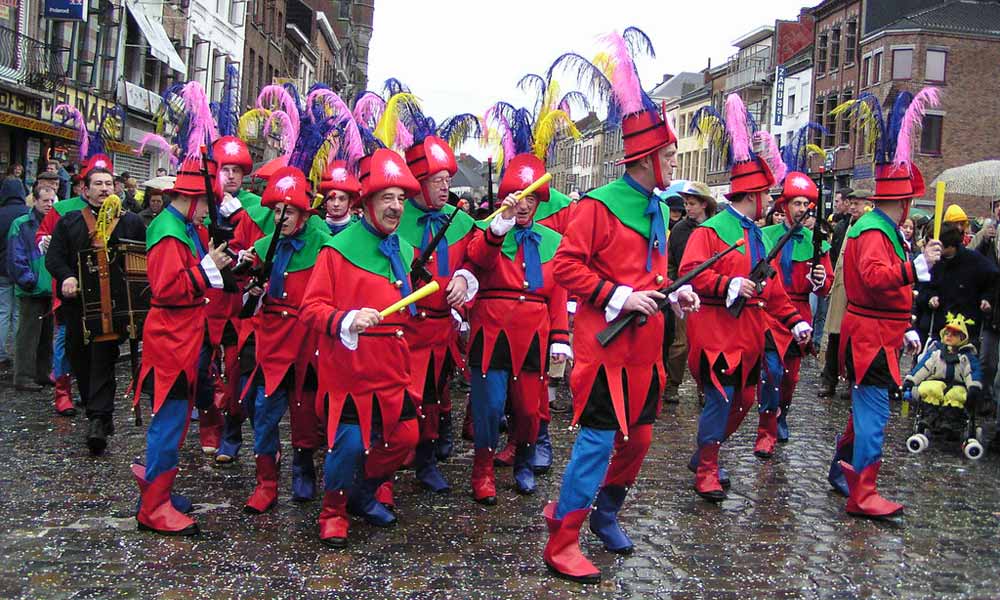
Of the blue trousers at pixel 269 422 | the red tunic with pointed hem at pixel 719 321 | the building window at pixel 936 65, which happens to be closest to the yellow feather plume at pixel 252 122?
the blue trousers at pixel 269 422

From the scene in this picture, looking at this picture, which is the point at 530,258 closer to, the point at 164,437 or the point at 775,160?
the point at 164,437

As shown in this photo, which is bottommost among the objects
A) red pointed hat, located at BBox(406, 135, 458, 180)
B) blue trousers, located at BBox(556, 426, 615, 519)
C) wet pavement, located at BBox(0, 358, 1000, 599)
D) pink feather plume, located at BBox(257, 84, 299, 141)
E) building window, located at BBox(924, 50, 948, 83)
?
wet pavement, located at BBox(0, 358, 1000, 599)

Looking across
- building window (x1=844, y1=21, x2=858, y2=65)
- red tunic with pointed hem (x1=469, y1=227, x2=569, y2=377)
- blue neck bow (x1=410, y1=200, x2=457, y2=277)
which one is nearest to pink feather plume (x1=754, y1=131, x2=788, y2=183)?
red tunic with pointed hem (x1=469, y1=227, x2=569, y2=377)

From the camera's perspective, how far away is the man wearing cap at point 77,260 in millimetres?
7527

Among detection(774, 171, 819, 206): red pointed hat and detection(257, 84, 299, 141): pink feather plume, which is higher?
detection(257, 84, 299, 141): pink feather plume

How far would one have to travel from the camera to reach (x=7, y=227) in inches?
415

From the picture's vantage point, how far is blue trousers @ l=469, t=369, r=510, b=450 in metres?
6.53

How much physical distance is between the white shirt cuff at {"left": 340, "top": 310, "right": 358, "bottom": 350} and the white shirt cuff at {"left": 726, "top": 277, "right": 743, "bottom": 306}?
99.3 inches

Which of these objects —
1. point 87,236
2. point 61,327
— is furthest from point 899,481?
point 61,327

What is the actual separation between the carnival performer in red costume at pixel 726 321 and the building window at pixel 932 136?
129ft

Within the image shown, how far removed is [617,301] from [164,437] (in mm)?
2516

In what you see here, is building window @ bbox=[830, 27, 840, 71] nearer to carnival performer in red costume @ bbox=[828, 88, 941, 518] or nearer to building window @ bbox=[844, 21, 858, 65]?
building window @ bbox=[844, 21, 858, 65]

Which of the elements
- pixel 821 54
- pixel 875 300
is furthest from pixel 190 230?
pixel 821 54

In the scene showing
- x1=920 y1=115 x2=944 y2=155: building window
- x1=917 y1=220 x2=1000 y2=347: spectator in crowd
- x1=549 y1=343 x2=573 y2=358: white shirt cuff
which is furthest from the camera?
x1=920 y1=115 x2=944 y2=155: building window
